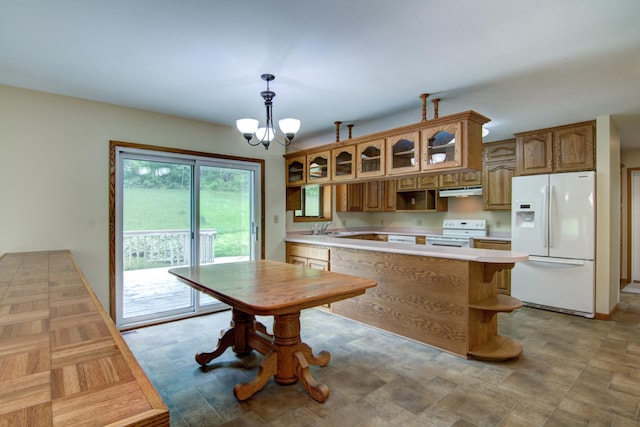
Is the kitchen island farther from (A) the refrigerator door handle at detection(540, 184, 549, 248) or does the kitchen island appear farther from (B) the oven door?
(B) the oven door

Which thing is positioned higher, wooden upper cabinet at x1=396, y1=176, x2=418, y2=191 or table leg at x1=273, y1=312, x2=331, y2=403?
wooden upper cabinet at x1=396, y1=176, x2=418, y2=191

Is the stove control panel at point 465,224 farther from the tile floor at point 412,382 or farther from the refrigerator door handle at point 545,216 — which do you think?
the tile floor at point 412,382

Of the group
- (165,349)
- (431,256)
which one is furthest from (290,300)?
(165,349)

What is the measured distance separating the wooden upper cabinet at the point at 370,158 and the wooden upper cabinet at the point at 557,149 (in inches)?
86.2

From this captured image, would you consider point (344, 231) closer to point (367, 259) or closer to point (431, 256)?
point (367, 259)

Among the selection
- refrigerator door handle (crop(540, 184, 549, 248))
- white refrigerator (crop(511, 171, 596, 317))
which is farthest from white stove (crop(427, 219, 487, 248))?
refrigerator door handle (crop(540, 184, 549, 248))

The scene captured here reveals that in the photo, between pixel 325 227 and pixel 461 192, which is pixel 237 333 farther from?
pixel 461 192

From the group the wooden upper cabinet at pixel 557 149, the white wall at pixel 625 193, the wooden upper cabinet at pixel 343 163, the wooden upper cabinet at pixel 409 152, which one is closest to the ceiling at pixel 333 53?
the wooden upper cabinet at pixel 409 152

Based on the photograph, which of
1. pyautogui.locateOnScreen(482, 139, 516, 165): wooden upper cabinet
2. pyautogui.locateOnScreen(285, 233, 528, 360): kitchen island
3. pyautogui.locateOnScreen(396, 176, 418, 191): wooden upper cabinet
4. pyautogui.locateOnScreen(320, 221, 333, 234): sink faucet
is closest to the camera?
pyautogui.locateOnScreen(285, 233, 528, 360): kitchen island

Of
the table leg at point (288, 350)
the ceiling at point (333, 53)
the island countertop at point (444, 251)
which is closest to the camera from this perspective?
the ceiling at point (333, 53)

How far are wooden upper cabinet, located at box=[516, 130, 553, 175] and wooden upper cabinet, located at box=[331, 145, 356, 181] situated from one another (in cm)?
234

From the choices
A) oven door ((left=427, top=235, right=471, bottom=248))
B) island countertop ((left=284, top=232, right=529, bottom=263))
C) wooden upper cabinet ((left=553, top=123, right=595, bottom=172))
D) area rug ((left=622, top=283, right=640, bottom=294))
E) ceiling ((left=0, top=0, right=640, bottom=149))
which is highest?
ceiling ((left=0, top=0, right=640, bottom=149))

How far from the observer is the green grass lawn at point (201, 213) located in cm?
362

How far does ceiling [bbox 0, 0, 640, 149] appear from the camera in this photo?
1.78 m
